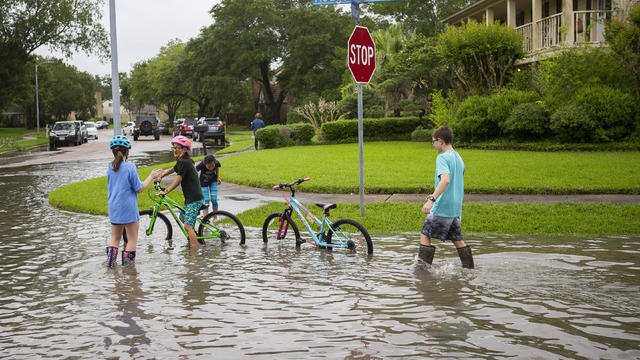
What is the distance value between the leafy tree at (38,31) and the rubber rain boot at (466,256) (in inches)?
2031

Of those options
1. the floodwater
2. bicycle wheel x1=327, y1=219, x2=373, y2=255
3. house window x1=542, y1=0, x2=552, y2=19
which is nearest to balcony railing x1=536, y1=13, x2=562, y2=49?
house window x1=542, y1=0, x2=552, y2=19

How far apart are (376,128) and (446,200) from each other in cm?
2427

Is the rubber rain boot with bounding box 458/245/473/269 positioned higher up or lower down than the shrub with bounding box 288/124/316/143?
lower down

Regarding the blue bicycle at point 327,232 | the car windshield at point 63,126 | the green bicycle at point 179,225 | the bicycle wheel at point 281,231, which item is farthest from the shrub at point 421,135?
the car windshield at point 63,126

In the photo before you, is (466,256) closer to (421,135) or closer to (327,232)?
(327,232)

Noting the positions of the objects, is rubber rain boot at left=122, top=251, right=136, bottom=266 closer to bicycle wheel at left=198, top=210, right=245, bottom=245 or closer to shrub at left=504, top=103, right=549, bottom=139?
bicycle wheel at left=198, top=210, right=245, bottom=245

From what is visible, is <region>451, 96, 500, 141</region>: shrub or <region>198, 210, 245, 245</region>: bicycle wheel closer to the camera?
<region>198, 210, 245, 245</region>: bicycle wheel

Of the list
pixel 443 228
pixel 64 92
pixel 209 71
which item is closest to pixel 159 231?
pixel 443 228

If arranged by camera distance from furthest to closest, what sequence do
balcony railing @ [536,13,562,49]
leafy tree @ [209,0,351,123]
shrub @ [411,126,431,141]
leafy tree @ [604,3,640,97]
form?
leafy tree @ [209,0,351,123] < shrub @ [411,126,431,141] < balcony railing @ [536,13,562,49] < leafy tree @ [604,3,640,97]

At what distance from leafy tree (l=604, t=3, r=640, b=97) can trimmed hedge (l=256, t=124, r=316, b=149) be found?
14.9m

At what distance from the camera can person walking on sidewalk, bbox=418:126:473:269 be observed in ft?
22.2

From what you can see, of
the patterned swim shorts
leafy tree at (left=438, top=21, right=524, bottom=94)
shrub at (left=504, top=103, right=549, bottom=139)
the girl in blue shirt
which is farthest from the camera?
leafy tree at (left=438, top=21, right=524, bottom=94)

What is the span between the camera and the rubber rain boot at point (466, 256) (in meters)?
7.12

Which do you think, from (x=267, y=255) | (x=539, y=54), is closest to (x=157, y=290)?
(x=267, y=255)
